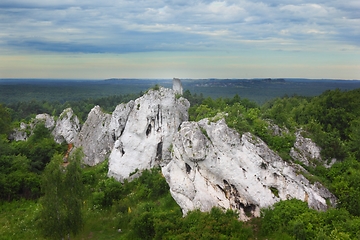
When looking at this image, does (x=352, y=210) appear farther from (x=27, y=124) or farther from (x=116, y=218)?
(x=27, y=124)

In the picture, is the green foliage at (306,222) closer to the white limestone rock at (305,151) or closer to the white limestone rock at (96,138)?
the white limestone rock at (305,151)

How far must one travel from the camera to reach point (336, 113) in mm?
25094

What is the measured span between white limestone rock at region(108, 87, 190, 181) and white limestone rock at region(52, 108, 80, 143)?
1261 centimetres

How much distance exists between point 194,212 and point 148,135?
11.0 metres

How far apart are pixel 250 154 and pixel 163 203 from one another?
674cm

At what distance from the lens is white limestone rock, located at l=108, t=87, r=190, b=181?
2658 cm

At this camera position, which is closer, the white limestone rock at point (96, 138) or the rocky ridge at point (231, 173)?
the rocky ridge at point (231, 173)

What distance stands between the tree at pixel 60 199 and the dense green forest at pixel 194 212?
0.07 metres

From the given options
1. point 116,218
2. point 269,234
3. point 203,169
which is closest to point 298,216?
point 269,234

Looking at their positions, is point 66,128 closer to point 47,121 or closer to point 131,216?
point 47,121

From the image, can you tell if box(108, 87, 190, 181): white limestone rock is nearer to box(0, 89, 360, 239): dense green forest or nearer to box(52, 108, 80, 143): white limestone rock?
box(0, 89, 360, 239): dense green forest

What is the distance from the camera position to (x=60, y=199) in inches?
661

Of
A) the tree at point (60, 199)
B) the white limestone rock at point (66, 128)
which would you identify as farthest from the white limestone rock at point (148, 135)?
the white limestone rock at point (66, 128)

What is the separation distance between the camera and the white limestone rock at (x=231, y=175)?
1772cm
